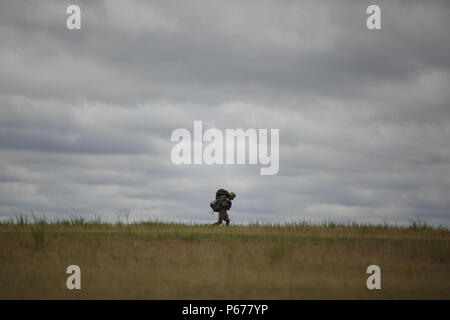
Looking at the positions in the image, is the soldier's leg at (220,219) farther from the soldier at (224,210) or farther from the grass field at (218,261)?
the grass field at (218,261)

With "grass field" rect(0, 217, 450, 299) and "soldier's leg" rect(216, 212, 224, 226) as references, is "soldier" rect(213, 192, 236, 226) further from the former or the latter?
"grass field" rect(0, 217, 450, 299)

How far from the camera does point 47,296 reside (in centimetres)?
1588

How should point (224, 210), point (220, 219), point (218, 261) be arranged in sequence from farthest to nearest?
1. point (224, 210)
2. point (220, 219)
3. point (218, 261)

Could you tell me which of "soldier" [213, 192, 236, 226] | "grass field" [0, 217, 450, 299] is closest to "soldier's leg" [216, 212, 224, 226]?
"soldier" [213, 192, 236, 226]

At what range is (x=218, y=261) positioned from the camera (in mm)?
19500

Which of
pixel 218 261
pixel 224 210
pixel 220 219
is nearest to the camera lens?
pixel 218 261

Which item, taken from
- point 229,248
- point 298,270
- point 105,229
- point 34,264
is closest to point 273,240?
point 229,248

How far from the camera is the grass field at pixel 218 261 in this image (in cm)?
1623

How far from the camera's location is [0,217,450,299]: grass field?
16.2 meters

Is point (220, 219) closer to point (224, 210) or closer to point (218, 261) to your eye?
point (224, 210)

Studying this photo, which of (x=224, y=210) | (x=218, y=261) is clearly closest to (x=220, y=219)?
(x=224, y=210)

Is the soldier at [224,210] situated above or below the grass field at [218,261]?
above

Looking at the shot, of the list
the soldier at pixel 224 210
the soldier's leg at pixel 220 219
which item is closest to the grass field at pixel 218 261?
the soldier's leg at pixel 220 219

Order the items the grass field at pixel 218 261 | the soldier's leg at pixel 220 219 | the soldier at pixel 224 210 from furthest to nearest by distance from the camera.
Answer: the soldier at pixel 224 210 < the soldier's leg at pixel 220 219 < the grass field at pixel 218 261
